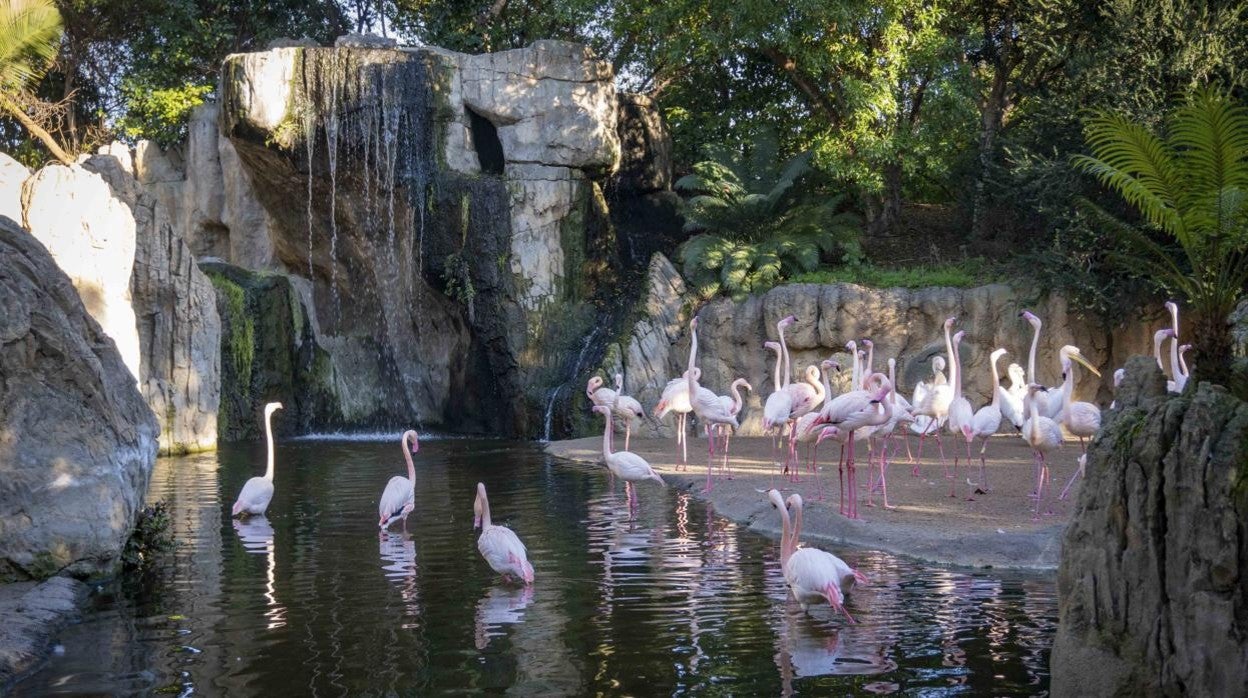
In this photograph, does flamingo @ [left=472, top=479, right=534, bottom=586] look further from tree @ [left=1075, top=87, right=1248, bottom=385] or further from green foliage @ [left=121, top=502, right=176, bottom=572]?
tree @ [left=1075, top=87, right=1248, bottom=385]

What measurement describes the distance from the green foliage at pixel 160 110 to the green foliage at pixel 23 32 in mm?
3826

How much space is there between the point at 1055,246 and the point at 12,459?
13752 mm

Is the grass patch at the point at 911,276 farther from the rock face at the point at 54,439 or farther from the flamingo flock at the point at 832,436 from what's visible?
the rock face at the point at 54,439

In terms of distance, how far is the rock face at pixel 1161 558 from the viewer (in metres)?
4.54

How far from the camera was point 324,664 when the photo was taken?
242 inches

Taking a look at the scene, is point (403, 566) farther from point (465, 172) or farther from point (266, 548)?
point (465, 172)

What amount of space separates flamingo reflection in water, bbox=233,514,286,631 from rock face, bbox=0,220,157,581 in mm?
984

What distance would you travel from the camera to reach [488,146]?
2206cm

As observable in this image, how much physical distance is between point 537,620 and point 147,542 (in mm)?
3280

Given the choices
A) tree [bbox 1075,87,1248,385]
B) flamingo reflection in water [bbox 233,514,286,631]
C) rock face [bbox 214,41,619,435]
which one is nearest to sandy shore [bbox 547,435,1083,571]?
tree [bbox 1075,87,1248,385]

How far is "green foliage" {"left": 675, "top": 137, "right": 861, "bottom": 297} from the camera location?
19312mm

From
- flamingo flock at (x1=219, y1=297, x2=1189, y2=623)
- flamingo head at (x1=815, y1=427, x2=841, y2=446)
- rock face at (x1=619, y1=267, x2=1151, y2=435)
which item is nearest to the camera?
flamingo flock at (x1=219, y1=297, x2=1189, y2=623)

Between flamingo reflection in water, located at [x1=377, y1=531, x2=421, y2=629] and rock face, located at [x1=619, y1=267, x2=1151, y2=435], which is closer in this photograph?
flamingo reflection in water, located at [x1=377, y1=531, x2=421, y2=629]

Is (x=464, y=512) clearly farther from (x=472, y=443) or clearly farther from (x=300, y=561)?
(x=472, y=443)
